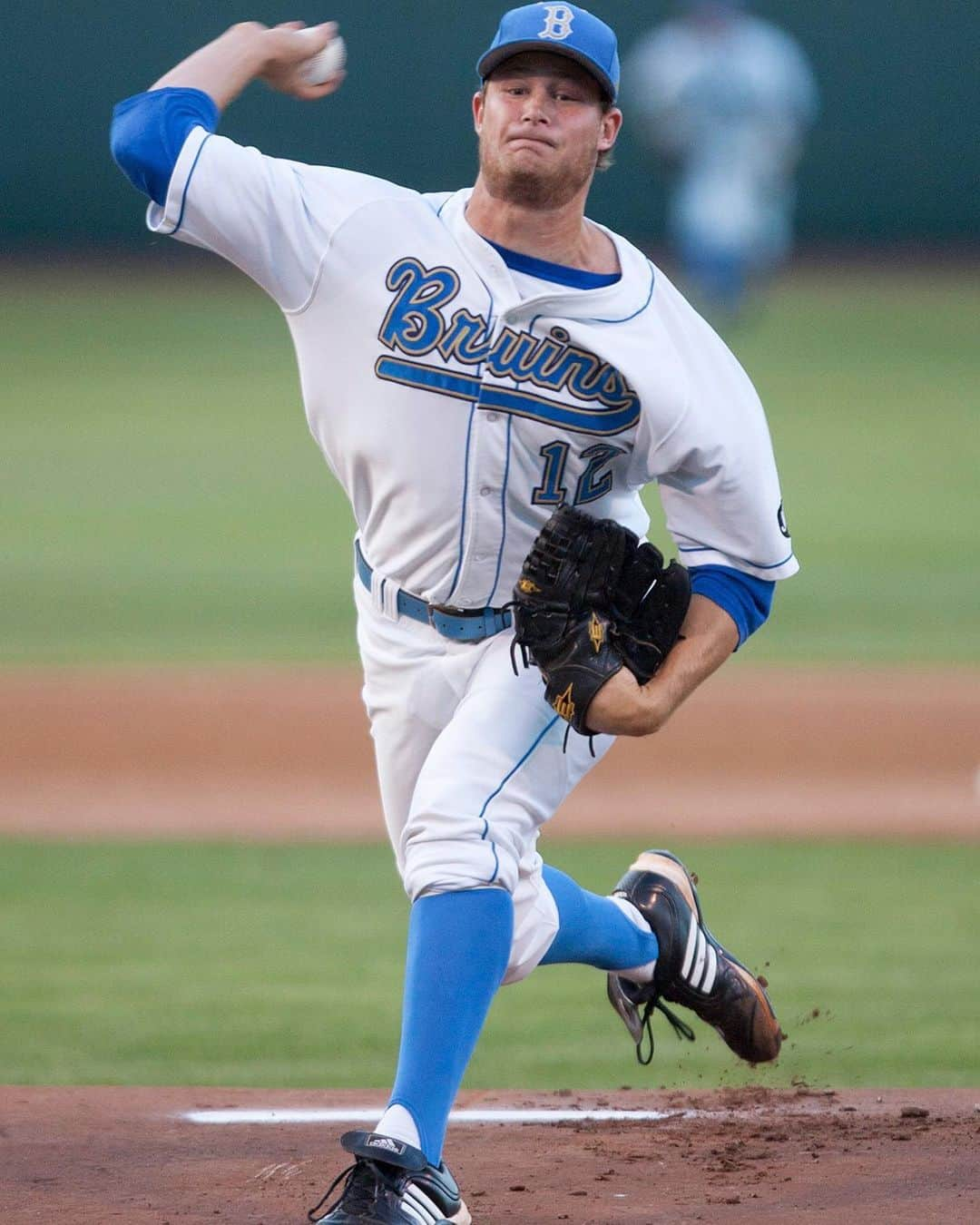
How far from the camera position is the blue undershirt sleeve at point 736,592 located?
350cm

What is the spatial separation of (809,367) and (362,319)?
15.4m

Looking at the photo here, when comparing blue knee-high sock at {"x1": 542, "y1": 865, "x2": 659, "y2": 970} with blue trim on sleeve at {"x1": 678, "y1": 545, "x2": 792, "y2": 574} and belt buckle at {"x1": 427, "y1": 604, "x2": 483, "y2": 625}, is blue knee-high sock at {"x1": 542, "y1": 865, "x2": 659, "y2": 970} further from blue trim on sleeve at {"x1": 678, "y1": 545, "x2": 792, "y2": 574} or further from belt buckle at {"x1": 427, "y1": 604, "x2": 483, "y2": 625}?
blue trim on sleeve at {"x1": 678, "y1": 545, "x2": 792, "y2": 574}

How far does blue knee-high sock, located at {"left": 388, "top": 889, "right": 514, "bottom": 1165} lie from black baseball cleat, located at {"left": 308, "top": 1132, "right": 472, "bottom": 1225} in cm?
4

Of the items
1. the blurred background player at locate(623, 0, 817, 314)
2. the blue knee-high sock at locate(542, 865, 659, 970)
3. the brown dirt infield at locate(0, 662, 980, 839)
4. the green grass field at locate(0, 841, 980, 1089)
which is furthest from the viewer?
the blurred background player at locate(623, 0, 817, 314)

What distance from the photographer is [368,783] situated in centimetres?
768

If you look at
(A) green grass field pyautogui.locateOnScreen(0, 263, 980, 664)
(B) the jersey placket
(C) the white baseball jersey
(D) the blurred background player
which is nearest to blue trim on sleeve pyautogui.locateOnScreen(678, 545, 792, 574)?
(C) the white baseball jersey

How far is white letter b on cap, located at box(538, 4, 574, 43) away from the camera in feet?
11.3

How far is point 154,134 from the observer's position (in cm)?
335

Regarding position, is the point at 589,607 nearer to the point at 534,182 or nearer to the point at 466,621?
the point at 466,621

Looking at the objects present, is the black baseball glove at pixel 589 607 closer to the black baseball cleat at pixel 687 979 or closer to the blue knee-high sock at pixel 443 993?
the blue knee-high sock at pixel 443 993

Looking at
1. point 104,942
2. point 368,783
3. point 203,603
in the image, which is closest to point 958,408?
point 203,603

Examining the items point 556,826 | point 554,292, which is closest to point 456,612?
point 554,292

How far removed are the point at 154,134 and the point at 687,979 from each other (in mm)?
1940

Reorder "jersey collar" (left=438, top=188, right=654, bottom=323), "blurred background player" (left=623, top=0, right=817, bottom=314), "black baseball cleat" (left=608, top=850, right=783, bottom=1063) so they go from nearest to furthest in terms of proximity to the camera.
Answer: "jersey collar" (left=438, top=188, right=654, bottom=323), "black baseball cleat" (left=608, top=850, right=783, bottom=1063), "blurred background player" (left=623, top=0, right=817, bottom=314)
